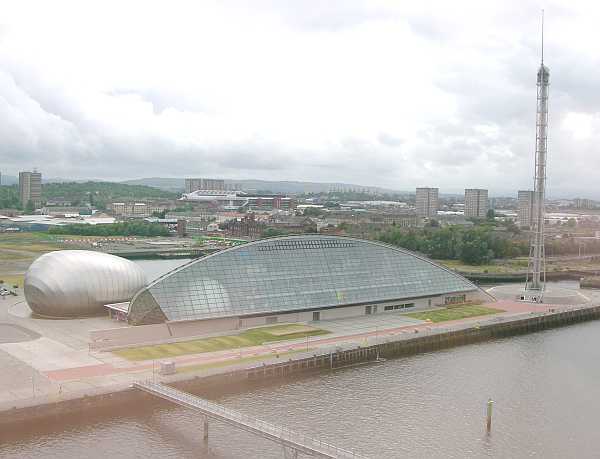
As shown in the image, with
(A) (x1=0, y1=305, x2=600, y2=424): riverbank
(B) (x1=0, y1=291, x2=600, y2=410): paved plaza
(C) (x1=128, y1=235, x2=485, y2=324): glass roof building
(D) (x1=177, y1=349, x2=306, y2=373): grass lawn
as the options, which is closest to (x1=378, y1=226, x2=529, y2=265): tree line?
(A) (x1=0, y1=305, x2=600, y2=424): riverbank

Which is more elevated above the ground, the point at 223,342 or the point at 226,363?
the point at 223,342

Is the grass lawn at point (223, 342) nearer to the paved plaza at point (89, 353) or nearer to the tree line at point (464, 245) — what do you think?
the paved plaza at point (89, 353)

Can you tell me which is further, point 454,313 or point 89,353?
point 454,313

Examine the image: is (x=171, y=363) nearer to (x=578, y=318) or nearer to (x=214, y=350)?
(x=214, y=350)

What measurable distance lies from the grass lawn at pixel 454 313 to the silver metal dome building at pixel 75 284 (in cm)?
2489

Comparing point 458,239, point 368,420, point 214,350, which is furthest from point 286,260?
point 458,239

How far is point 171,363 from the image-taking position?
37.2 metres

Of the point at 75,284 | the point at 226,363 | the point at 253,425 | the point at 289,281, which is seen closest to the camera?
the point at 253,425

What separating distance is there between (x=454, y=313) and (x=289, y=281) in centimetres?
1589

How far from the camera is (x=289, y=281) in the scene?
5434 centimetres

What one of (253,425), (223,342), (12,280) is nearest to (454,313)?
(223,342)

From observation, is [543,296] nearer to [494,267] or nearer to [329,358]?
[329,358]

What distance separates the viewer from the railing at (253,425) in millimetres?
26516

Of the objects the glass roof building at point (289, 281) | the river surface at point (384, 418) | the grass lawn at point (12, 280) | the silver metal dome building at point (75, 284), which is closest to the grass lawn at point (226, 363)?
the river surface at point (384, 418)
